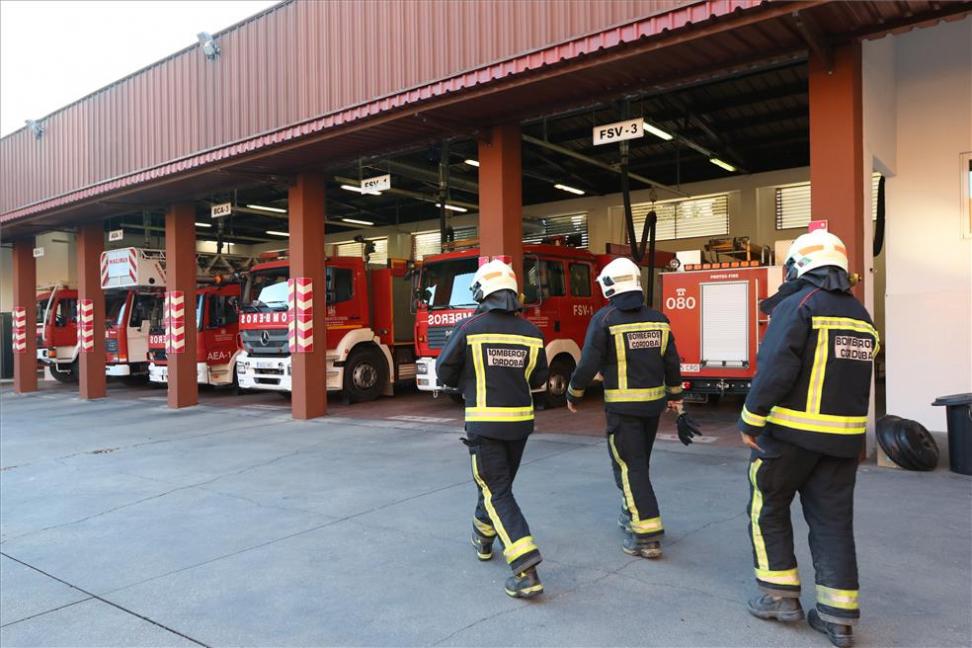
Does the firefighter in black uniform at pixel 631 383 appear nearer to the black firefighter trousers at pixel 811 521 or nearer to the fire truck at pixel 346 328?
the black firefighter trousers at pixel 811 521

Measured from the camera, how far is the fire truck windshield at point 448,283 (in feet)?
34.9

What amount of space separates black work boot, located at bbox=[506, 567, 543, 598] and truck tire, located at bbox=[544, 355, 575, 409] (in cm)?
716

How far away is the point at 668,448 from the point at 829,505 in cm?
438

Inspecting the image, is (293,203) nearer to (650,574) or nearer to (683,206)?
(650,574)

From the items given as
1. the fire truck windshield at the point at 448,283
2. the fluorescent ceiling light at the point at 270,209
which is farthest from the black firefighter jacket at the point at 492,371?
the fluorescent ceiling light at the point at 270,209

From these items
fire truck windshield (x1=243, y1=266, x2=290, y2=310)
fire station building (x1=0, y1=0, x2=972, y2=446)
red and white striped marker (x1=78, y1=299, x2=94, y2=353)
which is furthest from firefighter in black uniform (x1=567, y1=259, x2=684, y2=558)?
red and white striped marker (x1=78, y1=299, x2=94, y2=353)

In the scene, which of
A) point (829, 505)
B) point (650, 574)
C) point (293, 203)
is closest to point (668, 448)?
point (650, 574)

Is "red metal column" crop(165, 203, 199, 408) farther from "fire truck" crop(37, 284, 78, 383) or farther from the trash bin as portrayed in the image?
the trash bin

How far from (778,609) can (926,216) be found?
6.23 metres

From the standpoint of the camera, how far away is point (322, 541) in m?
4.64

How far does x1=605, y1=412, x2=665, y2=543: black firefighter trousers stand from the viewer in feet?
13.2

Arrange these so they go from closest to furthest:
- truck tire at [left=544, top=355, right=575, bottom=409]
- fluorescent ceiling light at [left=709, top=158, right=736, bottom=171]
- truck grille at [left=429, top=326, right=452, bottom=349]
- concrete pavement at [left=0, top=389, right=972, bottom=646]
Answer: concrete pavement at [left=0, top=389, right=972, bottom=646] → truck grille at [left=429, top=326, right=452, bottom=349] → truck tire at [left=544, top=355, right=575, bottom=409] → fluorescent ceiling light at [left=709, top=158, right=736, bottom=171]

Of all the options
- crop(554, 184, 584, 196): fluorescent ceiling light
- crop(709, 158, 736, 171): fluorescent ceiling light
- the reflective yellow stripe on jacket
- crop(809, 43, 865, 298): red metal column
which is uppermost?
crop(709, 158, 736, 171): fluorescent ceiling light

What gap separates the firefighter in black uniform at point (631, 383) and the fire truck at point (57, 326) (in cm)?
1782
